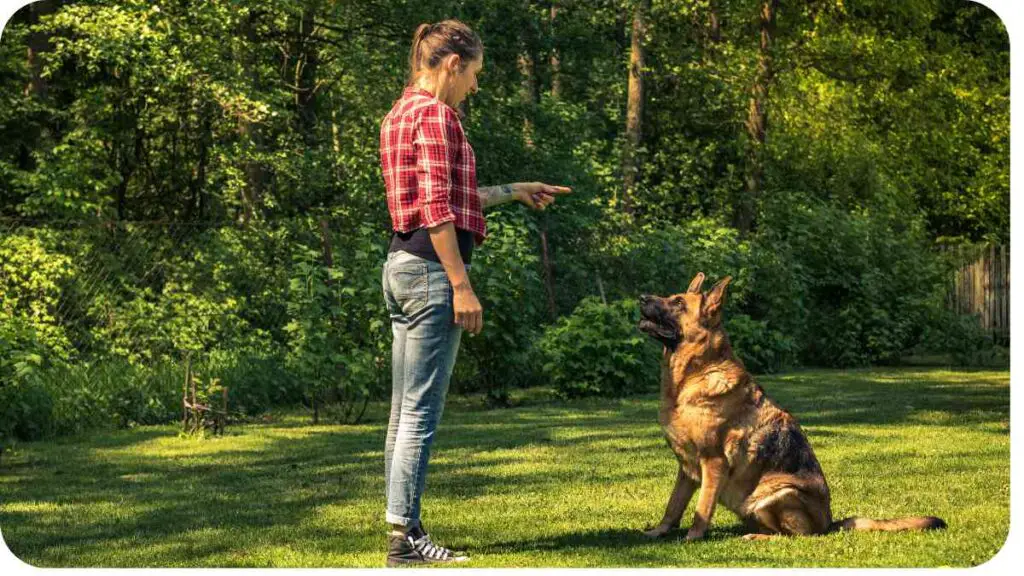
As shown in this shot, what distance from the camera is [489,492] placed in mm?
8352

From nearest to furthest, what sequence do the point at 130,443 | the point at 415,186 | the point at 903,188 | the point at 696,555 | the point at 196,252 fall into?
the point at 415,186, the point at 696,555, the point at 130,443, the point at 196,252, the point at 903,188

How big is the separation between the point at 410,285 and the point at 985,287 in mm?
→ 22301

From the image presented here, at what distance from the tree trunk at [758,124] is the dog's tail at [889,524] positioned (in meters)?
20.6

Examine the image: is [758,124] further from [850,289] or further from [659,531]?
[659,531]

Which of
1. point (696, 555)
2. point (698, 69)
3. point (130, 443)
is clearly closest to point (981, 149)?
point (698, 69)

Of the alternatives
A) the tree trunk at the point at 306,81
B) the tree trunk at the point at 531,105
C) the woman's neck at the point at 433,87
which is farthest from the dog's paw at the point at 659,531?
the tree trunk at the point at 306,81

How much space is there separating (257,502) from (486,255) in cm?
615

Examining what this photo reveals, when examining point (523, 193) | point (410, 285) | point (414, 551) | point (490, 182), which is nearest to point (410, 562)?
point (414, 551)

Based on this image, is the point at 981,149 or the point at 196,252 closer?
the point at 196,252

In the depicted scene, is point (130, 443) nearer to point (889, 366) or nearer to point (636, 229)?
point (636, 229)

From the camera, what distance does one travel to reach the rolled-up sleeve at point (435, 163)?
5.58 metres

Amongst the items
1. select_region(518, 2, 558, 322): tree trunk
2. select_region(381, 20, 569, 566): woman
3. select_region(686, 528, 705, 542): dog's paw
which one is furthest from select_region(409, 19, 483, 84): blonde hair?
select_region(518, 2, 558, 322): tree trunk

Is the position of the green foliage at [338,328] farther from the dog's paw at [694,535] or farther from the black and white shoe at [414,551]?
the black and white shoe at [414,551]

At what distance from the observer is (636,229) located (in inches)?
801
